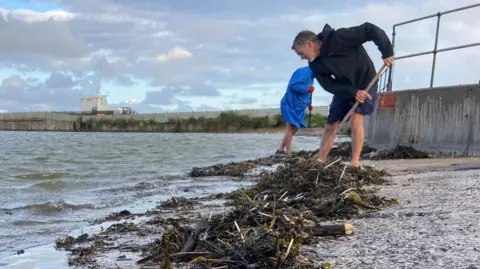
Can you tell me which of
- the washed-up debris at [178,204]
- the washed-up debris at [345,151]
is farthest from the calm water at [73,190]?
the washed-up debris at [345,151]

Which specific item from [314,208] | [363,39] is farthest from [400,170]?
[314,208]

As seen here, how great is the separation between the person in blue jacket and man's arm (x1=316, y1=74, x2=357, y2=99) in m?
3.96

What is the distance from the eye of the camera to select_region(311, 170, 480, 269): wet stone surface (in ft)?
8.68

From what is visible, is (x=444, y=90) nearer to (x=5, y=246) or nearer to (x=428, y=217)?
(x=428, y=217)

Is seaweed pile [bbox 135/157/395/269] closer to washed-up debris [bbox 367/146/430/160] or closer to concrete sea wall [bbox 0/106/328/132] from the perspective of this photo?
washed-up debris [bbox 367/146/430/160]

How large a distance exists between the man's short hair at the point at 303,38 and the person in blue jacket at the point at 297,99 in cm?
405

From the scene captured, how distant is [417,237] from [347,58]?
11.6 ft

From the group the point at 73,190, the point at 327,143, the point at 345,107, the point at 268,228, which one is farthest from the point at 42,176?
the point at 268,228

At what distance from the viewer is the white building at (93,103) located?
315 feet

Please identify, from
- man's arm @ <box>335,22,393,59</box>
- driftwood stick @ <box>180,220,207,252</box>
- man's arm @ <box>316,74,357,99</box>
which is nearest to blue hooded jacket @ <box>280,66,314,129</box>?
man's arm @ <box>316,74,357,99</box>

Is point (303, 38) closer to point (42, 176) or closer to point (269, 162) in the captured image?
point (269, 162)

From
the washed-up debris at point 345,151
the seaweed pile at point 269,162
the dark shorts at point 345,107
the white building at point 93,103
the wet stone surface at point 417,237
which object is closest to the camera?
the wet stone surface at point 417,237

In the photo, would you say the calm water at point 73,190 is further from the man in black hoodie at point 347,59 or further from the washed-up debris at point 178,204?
the man in black hoodie at point 347,59

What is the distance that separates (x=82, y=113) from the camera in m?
94.1
